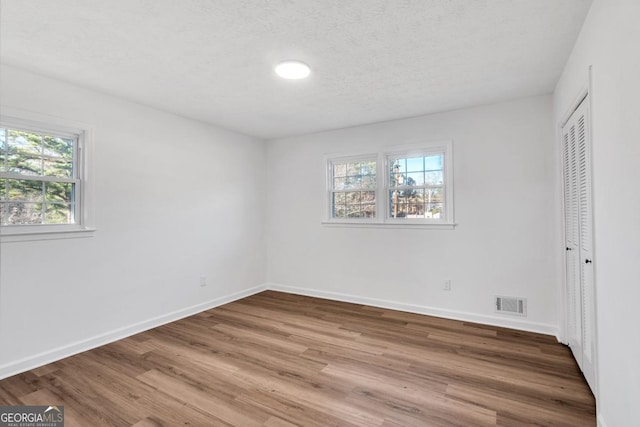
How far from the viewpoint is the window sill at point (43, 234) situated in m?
2.50

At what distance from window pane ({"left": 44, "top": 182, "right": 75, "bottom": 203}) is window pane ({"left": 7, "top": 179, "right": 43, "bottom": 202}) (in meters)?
0.06

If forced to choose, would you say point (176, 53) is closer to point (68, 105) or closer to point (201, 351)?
point (68, 105)

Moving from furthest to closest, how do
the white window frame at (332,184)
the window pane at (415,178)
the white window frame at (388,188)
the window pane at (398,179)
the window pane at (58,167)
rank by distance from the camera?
the white window frame at (332,184), the window pane at (398,179), the window pane at (415,178), the white window frame at (388,188), the window pane at (58,167)

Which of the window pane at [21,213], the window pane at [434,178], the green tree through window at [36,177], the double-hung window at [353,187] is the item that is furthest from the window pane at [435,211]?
the window pane at [21,213]

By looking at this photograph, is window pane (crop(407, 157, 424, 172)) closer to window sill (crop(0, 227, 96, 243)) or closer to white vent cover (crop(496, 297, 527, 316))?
white vent cover (crop(496, 297, 527, 316))

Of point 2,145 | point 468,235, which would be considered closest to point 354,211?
point 468,235

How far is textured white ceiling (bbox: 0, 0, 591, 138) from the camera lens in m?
1.88

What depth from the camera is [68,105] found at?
2887 mm

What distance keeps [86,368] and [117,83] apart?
2567 mm

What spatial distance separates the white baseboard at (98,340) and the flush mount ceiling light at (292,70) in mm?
3067

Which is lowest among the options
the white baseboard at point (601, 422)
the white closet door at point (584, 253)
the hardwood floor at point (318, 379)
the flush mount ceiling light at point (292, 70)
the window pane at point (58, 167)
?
the hardwood floor at point (318, 379)

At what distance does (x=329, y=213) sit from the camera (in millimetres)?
4734

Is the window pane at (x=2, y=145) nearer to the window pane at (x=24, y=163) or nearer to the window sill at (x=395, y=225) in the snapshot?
the window pane at (x=24, y=163)

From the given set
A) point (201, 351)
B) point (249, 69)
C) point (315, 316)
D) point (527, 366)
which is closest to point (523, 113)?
point (527, 366)
